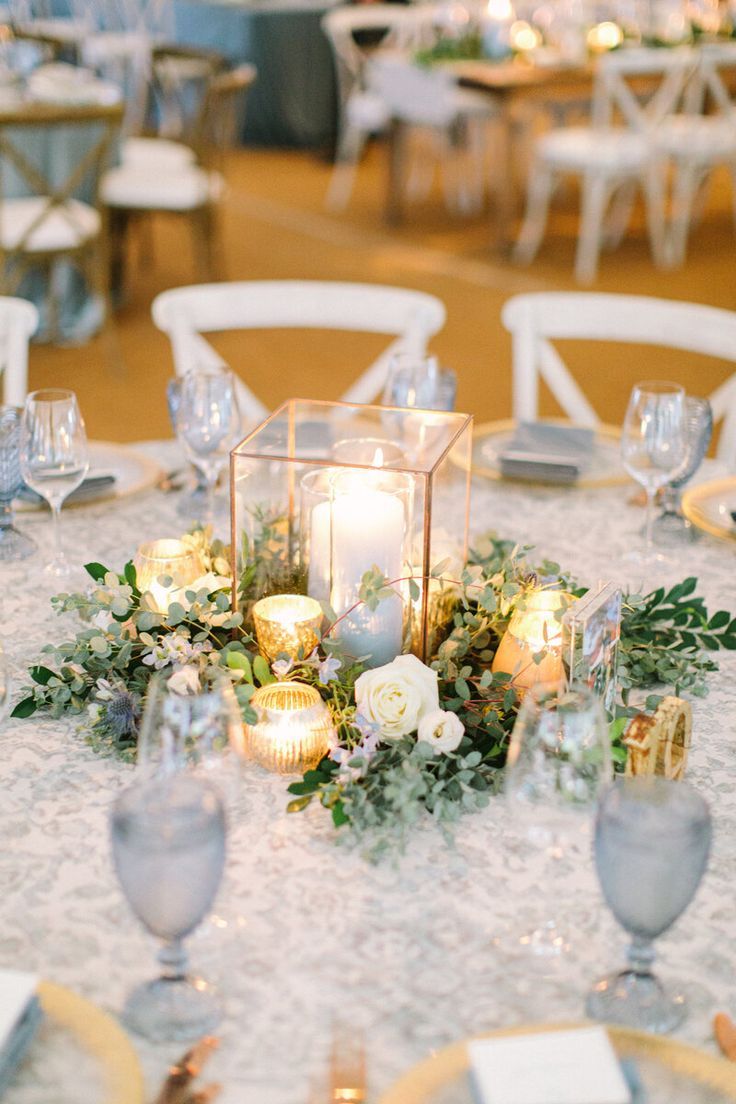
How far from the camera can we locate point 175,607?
49.0 inches

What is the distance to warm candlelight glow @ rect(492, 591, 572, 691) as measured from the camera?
1201 millimetres

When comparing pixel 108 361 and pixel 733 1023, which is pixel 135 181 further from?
pixel 733 1023

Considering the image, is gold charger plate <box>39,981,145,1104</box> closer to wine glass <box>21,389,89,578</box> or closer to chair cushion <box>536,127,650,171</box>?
wine glass <box>21,389,89,578</box>

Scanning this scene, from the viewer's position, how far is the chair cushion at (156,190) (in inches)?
205

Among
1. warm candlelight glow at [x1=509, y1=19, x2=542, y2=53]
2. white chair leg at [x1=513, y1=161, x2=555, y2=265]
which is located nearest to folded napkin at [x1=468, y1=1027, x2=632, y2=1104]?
white chair leg at [x1=513, y1=161, x2=555, y2=265]

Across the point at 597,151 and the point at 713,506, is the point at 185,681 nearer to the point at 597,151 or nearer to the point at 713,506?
the point at 713,506

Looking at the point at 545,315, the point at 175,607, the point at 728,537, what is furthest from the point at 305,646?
the point at 545,315

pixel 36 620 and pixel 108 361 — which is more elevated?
pixel 36 620

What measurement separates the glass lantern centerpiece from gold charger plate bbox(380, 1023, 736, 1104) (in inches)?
17.1

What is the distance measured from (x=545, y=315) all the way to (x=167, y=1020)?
1.79 metres

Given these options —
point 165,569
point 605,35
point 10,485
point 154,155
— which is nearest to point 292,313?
point 10,485

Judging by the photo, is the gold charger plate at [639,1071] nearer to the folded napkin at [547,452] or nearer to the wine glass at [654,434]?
the wine glass at [654,434]

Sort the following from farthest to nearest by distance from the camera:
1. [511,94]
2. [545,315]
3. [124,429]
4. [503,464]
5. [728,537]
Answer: [511,94], [124,429], [545,315], [503,464], [728,537]

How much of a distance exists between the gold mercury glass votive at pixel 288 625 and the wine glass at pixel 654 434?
55cm
